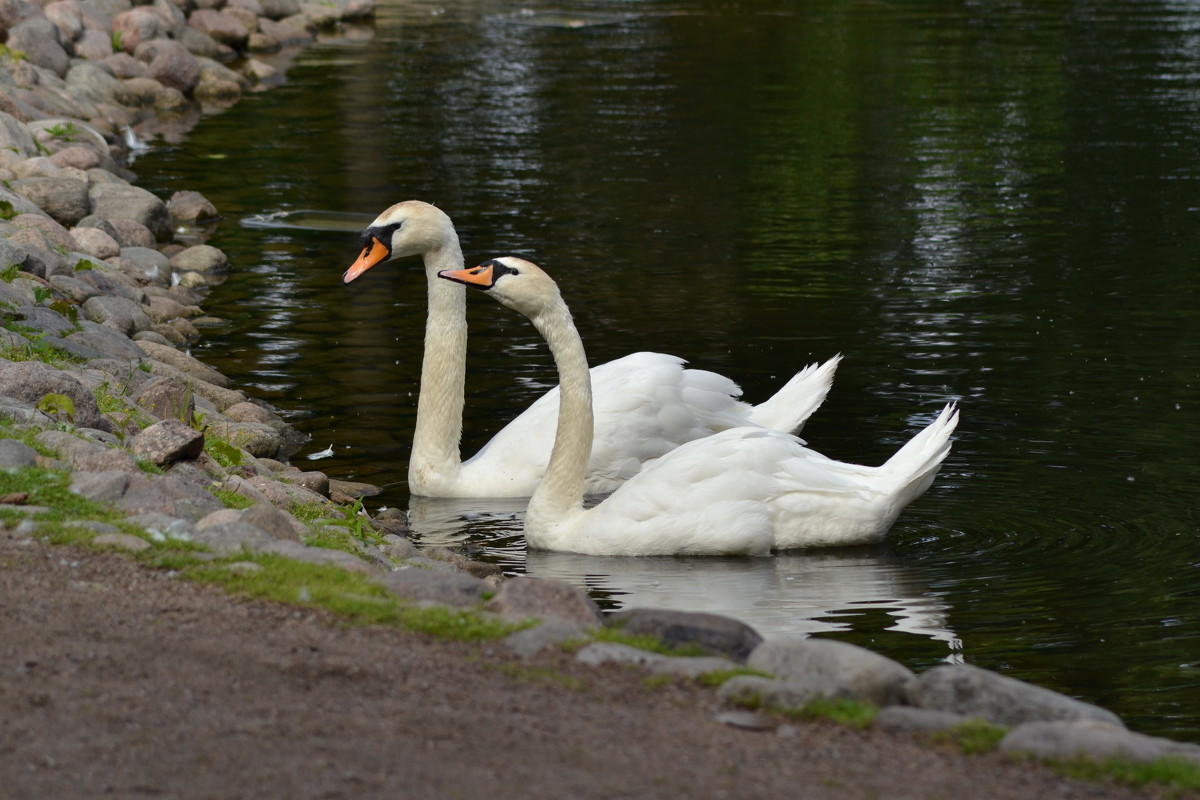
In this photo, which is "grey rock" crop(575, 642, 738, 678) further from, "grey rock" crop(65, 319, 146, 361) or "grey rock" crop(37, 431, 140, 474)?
"grey rock" crop(65, 319, 146, 361)

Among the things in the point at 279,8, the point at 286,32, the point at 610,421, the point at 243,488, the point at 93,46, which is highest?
the point at 279,8

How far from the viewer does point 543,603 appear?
222 inches

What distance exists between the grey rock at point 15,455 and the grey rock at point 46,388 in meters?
0.80

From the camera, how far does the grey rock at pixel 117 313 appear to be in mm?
11398

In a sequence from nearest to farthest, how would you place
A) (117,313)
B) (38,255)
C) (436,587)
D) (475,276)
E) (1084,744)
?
(1084,744) → (436,587) → (475,276) → (117,313) → (38,255)

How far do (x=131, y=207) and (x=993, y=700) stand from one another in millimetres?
12230

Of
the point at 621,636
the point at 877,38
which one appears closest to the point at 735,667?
the point at 621,636

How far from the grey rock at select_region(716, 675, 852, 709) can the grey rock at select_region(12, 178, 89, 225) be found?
440 inches

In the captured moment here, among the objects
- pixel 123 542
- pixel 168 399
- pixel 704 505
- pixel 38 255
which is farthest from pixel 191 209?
pixel 123 542

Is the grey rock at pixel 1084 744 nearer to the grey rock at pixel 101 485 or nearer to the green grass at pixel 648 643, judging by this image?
the green grass at pixel 648 643

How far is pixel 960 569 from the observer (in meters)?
7.74

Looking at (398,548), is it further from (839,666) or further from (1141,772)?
(1141,772)

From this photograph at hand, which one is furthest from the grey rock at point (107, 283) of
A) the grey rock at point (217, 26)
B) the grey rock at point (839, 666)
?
the grey rock at point (217, 26)

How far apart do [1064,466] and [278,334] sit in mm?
5865
